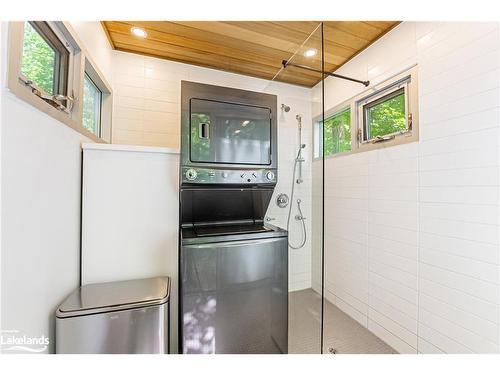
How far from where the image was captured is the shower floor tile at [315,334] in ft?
5.63

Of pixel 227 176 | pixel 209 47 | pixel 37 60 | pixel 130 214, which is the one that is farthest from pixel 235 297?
pixel 209 47

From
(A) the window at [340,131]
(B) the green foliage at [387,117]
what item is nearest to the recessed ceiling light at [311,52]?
(A) the window at [340,131]

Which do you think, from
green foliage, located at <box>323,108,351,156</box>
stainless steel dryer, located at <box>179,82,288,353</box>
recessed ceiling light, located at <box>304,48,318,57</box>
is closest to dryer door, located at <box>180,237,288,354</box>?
stainless steel dryer, located at <box>179,82,288,353</box>

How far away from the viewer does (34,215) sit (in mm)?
990

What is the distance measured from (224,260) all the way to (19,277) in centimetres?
104

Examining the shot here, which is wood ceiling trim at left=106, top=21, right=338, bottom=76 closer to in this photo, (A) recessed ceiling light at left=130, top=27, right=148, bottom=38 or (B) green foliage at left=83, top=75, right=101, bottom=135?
(A) recessed ceiling light at left=130, top=27, right=148, bottom=38

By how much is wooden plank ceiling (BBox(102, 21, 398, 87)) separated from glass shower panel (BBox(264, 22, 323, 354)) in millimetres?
20

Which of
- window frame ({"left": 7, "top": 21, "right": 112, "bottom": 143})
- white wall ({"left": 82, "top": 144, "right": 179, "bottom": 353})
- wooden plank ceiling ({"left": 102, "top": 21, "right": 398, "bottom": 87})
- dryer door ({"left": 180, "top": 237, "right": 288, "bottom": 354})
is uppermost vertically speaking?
wooden plank ceiling ({"left": 102, "top": 21, "right": 398, "bottom": 87})

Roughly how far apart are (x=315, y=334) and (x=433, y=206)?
145 cm

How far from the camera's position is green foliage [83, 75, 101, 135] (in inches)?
73.5

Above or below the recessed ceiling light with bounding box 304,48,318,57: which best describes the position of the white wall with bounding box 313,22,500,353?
below

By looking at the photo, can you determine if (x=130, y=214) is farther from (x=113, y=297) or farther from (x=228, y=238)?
(x=228, y=238)

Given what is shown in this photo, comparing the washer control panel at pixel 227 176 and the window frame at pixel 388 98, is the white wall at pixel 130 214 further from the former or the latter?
the window frame at pixel 388 98

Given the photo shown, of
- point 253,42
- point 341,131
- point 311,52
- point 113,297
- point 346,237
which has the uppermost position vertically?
point 253,42
